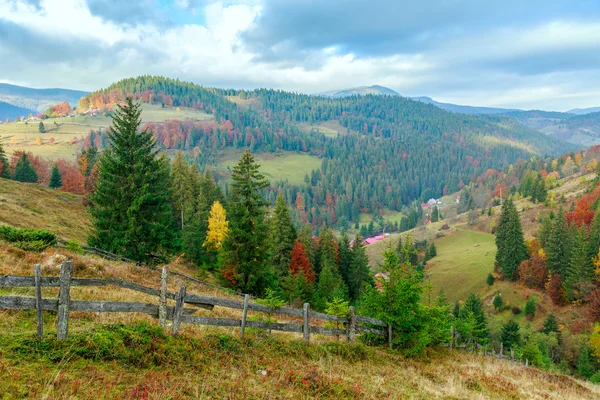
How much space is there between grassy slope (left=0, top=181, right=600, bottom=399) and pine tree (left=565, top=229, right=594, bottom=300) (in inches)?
2683

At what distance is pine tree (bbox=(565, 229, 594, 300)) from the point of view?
67.6 metres

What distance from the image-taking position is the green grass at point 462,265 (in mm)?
92875

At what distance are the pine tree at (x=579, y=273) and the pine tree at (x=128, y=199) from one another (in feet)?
256

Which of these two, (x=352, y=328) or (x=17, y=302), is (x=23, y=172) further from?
(x=352, y=328)

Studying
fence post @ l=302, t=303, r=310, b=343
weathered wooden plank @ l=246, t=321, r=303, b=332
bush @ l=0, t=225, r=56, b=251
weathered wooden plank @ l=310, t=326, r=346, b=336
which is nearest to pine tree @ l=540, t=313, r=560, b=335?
weathered wooden plank @ l=310, t=326, r=346, b=336

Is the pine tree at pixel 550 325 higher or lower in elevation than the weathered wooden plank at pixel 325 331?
lower

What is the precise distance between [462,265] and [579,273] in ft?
124

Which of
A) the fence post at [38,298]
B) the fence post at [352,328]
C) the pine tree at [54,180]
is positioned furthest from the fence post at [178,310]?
the pine tree at [54,180]

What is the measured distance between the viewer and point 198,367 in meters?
8.59

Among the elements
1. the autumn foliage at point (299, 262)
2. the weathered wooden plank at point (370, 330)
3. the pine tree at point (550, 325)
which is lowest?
the pine tree at point (550, 325)

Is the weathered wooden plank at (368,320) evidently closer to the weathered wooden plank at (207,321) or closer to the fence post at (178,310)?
the weathered wooden plank at (207,321)

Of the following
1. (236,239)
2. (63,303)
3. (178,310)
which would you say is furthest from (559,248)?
(63,303)

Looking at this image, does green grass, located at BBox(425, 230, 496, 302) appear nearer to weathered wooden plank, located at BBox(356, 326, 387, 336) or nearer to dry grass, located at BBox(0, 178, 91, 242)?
dry grass, located at BBox(0, 178, 91, 242)

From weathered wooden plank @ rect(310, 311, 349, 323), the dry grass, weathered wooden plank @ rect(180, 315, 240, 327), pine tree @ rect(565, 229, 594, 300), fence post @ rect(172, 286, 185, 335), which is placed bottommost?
pine tree @ rect(565, 229, 594, 300)
